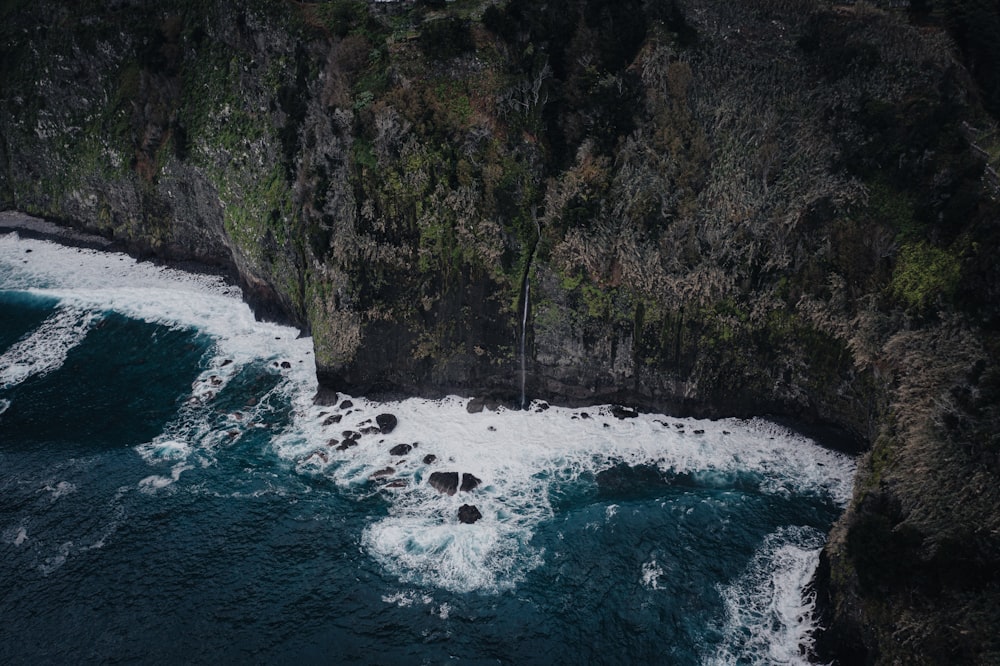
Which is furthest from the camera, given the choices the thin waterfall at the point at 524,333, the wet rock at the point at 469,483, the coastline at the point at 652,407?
the thin waterfall at the point at 524,333

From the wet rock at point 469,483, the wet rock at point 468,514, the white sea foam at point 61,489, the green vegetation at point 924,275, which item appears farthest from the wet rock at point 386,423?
the green vegetation at point 924,275

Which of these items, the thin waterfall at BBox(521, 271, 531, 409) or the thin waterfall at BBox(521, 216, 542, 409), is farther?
the thin waterfall at BBox(521, 271, 531, 409)

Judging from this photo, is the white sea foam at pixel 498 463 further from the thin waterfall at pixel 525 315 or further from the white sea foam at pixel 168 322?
the white sea foam at pixel 168 322

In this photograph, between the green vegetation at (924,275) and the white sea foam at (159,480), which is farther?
the white sea foam at (159,480)

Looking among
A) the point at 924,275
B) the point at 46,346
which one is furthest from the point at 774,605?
the point at 46,346

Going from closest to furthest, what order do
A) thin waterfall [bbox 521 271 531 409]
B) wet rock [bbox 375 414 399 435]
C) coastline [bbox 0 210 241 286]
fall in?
wet rock [bbox 375 414 399 435]
thin waterfall [bbox 521 271 531 409]
coastline [bbox 0 210 241 286]

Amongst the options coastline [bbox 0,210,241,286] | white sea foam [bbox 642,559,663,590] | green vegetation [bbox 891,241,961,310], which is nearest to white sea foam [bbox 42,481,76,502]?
coastline [bbox 0,210,241,286]

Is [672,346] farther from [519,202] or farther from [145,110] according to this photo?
[145,110]

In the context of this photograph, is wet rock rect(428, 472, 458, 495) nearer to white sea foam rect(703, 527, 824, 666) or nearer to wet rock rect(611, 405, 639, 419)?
wet rock rect(611, 405, 639, 419)

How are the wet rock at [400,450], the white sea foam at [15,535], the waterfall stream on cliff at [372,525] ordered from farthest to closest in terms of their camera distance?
the wet rock at [400,450], the white sea foam at [15,535], the waterfall stream on cliff at [372,525]
